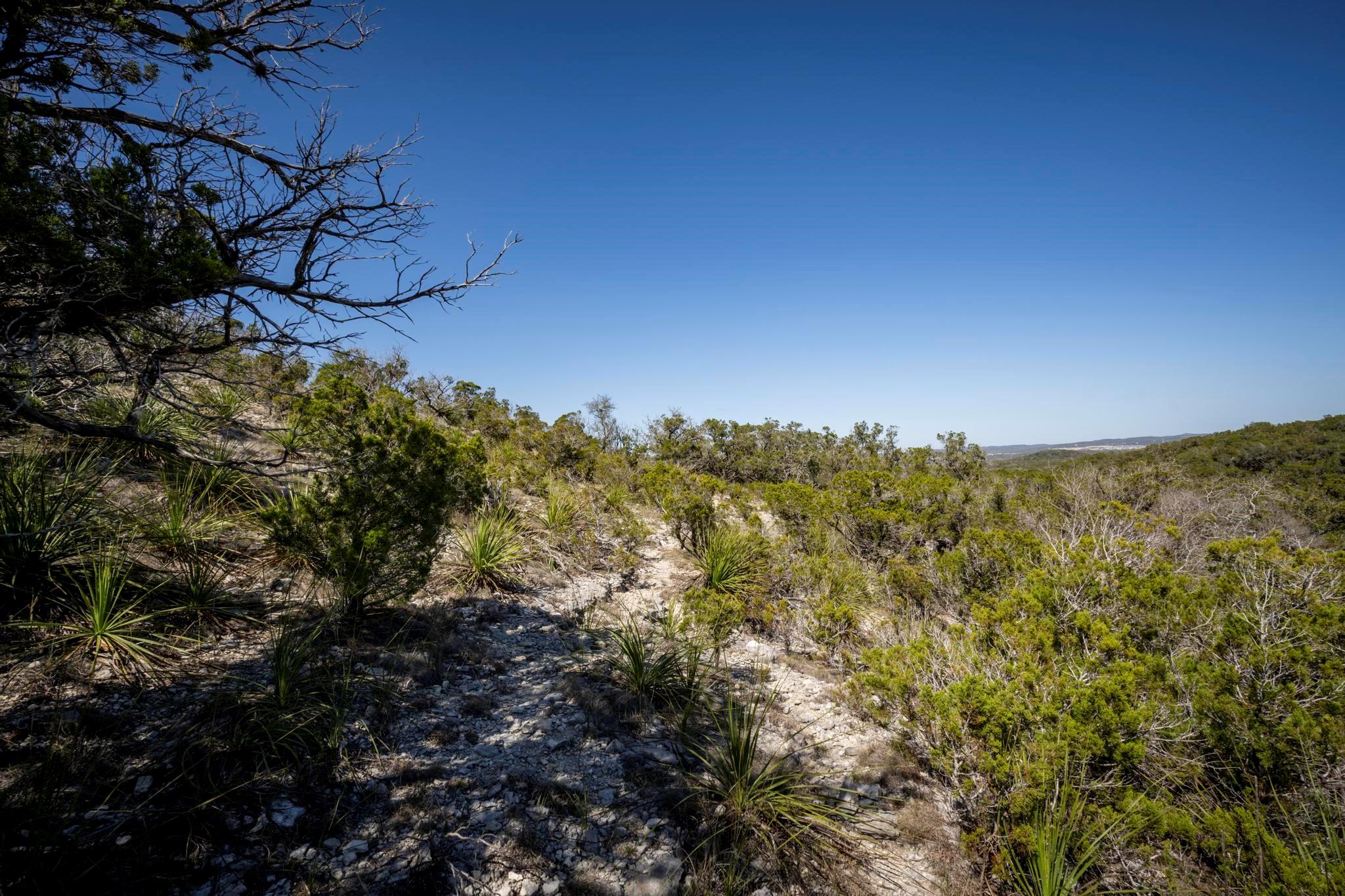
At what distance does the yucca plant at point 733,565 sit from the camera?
730 centimetres

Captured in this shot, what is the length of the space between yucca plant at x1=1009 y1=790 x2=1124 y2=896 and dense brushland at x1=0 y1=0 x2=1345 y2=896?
0.10ft

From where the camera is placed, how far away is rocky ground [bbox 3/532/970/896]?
2.64 meters

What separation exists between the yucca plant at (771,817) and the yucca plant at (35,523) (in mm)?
4683

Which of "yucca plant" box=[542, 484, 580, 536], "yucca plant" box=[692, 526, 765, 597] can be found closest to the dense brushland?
"yucca plant" box=[692, 526, 765, 597]

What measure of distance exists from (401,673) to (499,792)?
1747mm

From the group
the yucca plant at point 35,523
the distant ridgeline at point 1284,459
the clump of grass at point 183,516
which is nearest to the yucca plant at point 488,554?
the clump of grass at point 183,516

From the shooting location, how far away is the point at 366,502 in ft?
15.1

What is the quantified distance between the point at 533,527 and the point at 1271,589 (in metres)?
9.03

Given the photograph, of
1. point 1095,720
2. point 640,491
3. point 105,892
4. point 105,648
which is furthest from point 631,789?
point 640,491

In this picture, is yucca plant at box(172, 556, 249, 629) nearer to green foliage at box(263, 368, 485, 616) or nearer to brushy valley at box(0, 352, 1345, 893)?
brushy valley at box(0, 352, 1345, 893)

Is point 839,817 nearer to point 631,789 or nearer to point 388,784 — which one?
point 631,789

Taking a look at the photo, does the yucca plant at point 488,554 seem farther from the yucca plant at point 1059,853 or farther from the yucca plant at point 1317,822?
the yucca plant at point 1317,822

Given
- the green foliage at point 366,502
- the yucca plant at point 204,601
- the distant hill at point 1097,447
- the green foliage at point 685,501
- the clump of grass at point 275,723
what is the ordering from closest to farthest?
1. the clump of grass at point 275,723
2. the yucca plant at point 204,601
3. the green foliage at point 366,502
4. the green foliage at point 685,501
5. the distant hill at point 1097,447

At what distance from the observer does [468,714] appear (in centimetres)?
412
